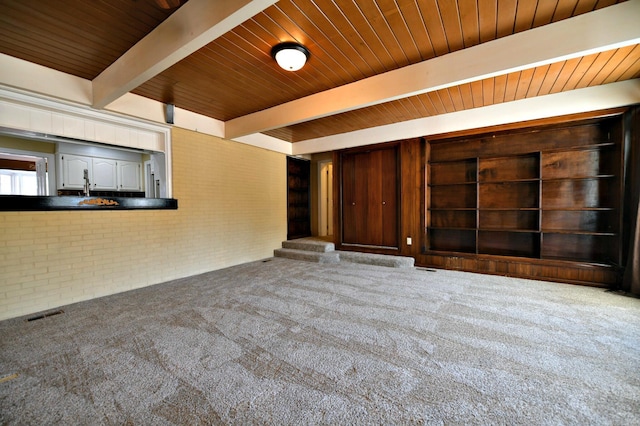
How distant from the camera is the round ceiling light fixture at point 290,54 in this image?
255cm

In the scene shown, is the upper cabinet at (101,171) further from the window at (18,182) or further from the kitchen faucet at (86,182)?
the window at (18,182)

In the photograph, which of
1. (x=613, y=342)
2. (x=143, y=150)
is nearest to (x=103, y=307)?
(x=143, y=150)

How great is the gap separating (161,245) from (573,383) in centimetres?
486

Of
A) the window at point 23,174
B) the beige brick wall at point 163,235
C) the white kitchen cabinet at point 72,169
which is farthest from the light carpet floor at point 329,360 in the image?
the white kitchen cabinet at point 72,169

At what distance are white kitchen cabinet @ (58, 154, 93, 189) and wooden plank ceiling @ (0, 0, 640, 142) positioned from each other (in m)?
1.85

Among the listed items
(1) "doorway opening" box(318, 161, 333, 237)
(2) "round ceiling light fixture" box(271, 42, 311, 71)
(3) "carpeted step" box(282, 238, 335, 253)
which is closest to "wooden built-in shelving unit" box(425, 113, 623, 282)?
(3) "carpeted step" box(282, 238, 335, 253)

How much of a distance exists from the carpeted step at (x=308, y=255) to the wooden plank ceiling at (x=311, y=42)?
121 inches

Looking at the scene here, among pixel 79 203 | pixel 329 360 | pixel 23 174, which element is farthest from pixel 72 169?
pixel 329 360

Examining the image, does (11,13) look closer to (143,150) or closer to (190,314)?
(143,150)

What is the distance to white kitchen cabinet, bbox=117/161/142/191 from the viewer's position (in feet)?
16.0

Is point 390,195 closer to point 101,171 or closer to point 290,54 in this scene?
point 290,54

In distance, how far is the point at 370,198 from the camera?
5.68 m

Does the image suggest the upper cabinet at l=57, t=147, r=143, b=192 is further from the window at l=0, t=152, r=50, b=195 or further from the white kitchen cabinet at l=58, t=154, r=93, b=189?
the window at l=0, t=152, r=50, b=195

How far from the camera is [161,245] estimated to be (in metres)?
4.07
